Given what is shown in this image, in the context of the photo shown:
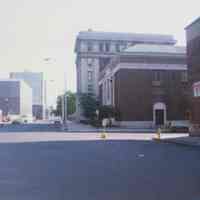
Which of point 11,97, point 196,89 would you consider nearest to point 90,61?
point 11,97

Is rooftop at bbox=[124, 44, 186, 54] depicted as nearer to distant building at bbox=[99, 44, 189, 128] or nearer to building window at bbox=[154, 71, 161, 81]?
distant building at bbox=[99, 44, 189, 128]

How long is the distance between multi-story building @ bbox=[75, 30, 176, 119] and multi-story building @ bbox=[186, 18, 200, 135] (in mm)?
80029

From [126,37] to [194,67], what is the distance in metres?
91.8

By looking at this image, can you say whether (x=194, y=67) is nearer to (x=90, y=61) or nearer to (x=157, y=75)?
(x=157, y=75)

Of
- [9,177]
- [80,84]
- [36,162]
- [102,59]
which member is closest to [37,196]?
[9,177]

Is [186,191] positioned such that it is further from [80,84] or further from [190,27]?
[80,84]

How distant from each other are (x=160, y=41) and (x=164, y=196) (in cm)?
11617

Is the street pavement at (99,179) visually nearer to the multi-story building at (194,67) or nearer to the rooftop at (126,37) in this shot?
the multi-story building at (194,67)

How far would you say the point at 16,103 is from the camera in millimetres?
158625

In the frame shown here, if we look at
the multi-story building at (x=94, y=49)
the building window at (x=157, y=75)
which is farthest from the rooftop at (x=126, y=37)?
the building window at (x=157, y=75)

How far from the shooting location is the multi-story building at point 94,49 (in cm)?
11662

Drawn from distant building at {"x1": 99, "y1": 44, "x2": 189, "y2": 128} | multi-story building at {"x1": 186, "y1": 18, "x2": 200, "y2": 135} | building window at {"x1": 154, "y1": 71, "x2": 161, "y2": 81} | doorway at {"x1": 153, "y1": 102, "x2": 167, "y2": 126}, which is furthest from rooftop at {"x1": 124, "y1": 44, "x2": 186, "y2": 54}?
multi-story building at {"x1": 186, "y1": 18, "x2": 200, "y2": 135}

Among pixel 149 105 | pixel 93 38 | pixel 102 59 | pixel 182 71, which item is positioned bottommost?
pixel 149 105

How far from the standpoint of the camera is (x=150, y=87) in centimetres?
5741
